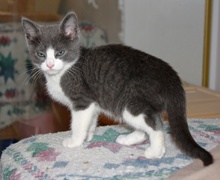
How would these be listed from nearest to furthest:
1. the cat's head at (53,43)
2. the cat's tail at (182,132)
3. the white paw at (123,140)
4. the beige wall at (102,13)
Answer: the cat's tail at (182,132) → the cat's head at (53,43) → the white paw at (123,140) → the beige wall at (102,13)

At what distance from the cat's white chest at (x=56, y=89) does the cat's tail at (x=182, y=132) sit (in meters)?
0.42

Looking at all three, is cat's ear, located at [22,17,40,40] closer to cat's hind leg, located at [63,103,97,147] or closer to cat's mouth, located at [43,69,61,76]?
cat's mouth, located at [43,69,61,76]

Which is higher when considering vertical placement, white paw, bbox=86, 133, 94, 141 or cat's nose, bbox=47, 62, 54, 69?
cat's nose, bbox=47, 62, 54, 69

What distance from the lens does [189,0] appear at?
3020 millimetres

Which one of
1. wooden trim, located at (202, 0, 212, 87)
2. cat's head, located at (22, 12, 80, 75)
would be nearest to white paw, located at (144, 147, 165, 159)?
cat's head, located at (22, 12, 80, 75)

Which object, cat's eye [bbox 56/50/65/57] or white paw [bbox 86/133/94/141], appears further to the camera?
white paw [bbox 86/133/94/141]

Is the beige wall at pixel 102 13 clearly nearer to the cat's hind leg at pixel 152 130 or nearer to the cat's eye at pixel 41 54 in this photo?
the cat's eye at pixel 41 54

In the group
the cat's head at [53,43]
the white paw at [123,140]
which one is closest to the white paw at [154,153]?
the white paw at [123,140]

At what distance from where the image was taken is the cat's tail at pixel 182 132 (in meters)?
1.38

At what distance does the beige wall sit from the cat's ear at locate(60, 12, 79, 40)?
1356mm

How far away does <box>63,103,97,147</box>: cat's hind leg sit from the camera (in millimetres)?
1618

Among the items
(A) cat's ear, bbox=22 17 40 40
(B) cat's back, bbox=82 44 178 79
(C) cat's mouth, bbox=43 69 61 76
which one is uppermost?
(A) cat's ear, bbox=22 17 40 40

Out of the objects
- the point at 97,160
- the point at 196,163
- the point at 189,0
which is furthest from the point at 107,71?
the point at 189,0

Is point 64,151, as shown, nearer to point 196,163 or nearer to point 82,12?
point 196,163
